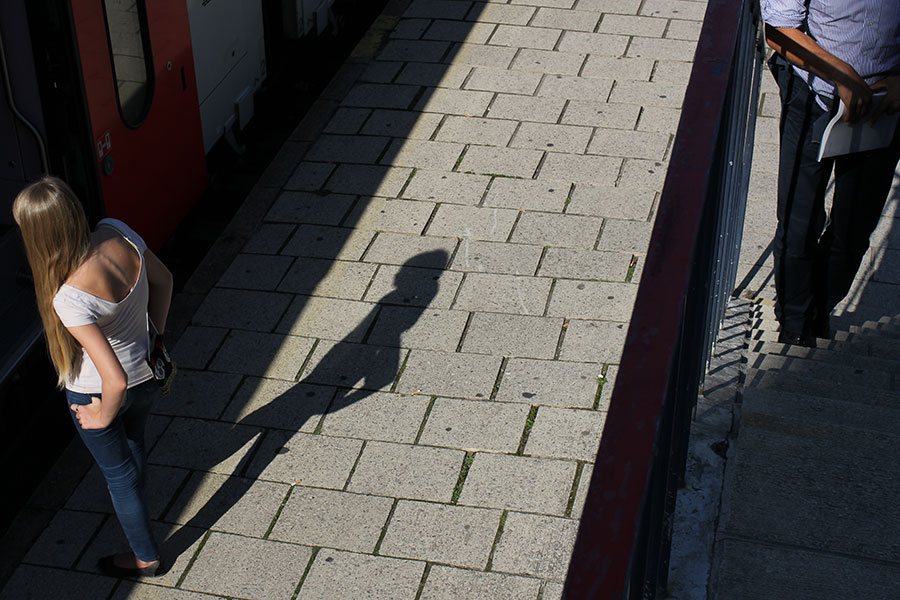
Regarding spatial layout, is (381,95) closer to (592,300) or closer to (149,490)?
(592,300)

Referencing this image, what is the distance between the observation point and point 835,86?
396 cm

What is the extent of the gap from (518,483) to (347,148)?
345 cm

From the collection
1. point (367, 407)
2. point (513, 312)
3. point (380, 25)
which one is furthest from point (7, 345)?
point (380, 25)

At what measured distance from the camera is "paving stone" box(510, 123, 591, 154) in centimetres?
738

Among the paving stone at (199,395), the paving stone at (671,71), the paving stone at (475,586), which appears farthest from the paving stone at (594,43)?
Answer: the paving stone at (475,586)

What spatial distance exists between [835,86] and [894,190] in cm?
321

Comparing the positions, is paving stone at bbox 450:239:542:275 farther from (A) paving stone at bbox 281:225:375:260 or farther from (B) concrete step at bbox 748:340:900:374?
(B) concrete step at bbox 748:340:900:374

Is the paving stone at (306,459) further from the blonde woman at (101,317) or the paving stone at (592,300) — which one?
the paving stone at (592,300)

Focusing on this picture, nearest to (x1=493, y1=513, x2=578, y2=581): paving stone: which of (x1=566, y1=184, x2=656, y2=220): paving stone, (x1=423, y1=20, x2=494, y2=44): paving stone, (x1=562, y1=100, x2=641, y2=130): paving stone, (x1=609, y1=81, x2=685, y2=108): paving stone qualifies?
(x1=566, y1=184, x2=656, y2=220): paving stone

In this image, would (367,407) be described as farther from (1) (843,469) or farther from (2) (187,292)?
(1) (843,469)

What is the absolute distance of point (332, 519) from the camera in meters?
4.68

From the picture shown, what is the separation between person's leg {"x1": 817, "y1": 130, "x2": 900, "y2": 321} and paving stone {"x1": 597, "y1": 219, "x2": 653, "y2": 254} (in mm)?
1732

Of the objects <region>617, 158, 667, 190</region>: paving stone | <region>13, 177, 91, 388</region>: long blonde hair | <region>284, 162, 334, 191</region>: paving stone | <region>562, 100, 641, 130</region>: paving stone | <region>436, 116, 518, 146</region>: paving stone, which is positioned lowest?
<region>284, 162, 334, 191</region>: paving stone

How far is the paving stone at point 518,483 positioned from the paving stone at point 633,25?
16.7ft
